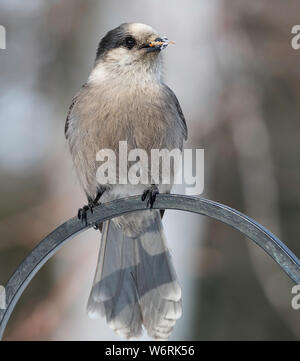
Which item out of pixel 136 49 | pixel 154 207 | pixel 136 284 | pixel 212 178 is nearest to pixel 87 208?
pixel 136 284

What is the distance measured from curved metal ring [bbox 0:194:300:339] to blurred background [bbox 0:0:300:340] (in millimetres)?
2269

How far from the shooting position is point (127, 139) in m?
3.44

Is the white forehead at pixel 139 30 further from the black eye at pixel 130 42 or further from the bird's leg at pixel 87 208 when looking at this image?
the bird's leg at pixel 87 208

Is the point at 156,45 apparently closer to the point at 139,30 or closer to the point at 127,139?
the point at 139,30

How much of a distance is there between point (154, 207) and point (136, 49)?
4.09ft

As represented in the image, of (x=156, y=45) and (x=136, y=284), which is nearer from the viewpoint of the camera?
(x=136, y=284)

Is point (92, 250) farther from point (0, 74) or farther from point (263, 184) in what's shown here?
point (0, 74)

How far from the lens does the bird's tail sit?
120 inches

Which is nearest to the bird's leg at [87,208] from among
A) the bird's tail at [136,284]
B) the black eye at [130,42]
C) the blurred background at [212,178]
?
the bird's tail at [136,284]

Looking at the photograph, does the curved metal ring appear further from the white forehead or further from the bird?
the white forehead

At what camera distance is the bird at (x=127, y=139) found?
10.6 ft

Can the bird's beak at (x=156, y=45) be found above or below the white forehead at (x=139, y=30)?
below

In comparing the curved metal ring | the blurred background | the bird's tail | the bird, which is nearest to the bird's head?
the bird

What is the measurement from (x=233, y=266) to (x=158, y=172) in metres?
1.81
